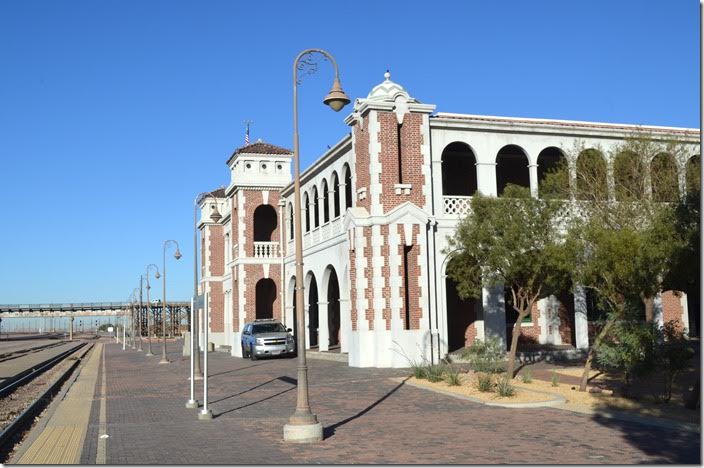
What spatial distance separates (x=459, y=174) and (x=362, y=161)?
6786 millimetres

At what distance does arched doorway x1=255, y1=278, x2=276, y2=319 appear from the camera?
45.2 m

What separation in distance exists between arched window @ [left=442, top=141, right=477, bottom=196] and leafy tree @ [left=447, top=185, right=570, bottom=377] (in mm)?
12310

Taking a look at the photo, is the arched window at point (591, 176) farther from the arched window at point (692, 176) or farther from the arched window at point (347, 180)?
the arched window at point (347, 180)

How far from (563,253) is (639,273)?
2332 millimetres

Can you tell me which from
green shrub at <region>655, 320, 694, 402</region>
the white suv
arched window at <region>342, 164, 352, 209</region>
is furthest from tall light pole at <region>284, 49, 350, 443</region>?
the white suv

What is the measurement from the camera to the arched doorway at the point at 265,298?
45.2m

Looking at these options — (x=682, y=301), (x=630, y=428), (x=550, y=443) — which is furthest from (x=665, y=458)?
(x=682, y=301)

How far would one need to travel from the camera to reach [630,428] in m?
12.2

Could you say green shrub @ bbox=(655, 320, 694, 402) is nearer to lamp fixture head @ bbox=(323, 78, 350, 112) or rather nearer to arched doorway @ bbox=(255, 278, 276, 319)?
lamp fixture head @ bbox=(323, 78, 350, 112)

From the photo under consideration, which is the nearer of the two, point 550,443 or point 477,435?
point 550,443

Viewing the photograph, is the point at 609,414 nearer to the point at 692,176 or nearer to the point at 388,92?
the point at 692,176

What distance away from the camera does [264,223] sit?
44781 mm

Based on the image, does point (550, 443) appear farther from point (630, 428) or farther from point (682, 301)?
point (682, 301)

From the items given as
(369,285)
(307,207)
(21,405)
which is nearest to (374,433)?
(21,405)
